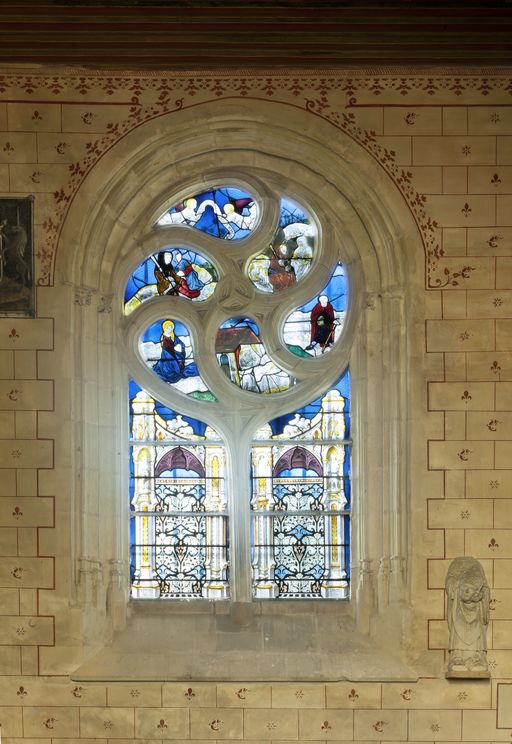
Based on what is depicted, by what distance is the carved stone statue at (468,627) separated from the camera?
8852 mm

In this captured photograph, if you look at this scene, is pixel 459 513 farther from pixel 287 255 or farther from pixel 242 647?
pixel 287 255

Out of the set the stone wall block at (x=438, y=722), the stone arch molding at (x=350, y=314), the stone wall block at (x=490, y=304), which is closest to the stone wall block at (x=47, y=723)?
the stone arch molding at (x=350, y=314)

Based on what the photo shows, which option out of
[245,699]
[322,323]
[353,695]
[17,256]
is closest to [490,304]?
[322,323]

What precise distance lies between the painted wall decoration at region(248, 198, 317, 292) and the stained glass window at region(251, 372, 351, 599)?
0.96 meters

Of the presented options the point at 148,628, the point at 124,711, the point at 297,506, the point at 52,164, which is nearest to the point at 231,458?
the point at 297,506

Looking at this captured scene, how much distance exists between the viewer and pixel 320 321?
382 inches

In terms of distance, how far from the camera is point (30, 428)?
906 centimetres

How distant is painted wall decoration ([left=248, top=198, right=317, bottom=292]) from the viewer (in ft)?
32.0

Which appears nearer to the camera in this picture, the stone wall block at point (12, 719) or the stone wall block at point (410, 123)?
the stone wall block at point (12, 719)

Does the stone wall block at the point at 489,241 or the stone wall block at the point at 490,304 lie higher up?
the stone wall block at the point at 489,241

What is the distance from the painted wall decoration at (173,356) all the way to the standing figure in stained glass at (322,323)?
0.93 m

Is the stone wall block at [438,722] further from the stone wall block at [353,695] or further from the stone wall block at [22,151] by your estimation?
the stone wall block at [22,151]

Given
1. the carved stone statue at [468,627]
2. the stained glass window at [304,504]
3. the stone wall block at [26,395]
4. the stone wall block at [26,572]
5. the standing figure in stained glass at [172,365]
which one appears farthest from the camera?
the standing figure in stained glass at [172,365]

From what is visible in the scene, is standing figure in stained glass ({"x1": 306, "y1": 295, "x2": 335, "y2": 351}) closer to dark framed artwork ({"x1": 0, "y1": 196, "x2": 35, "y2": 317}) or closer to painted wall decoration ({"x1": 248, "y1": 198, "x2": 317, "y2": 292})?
painted wall decoration ({"x1": 248, "y1": 198, "x2": 317, "y2": 292})
